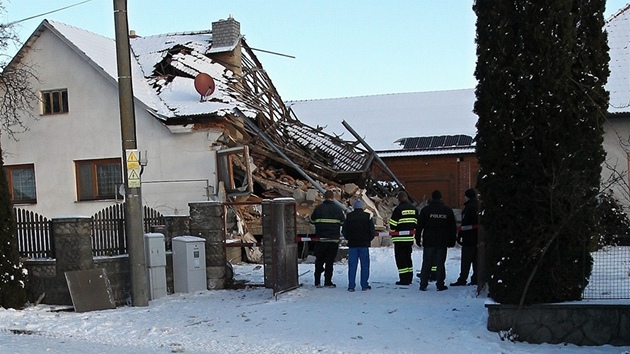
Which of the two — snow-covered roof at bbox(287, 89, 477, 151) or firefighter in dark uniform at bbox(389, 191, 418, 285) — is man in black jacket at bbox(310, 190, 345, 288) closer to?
firefighter in dark uniform at bbox(389, 191, 418, 285)

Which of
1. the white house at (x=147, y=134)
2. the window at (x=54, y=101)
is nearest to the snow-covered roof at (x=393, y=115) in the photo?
the white house at (x=147, y=134)

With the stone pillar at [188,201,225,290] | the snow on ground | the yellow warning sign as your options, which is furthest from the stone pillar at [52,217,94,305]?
the stone pillar at [188,201,225,290]

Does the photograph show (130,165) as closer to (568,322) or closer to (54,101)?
(568,322)

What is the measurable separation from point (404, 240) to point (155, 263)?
4.76 metres

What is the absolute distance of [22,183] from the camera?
2042 cm

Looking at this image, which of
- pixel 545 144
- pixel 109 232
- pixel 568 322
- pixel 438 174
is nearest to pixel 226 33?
pixel 109 232

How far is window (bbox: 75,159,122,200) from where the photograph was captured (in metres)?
19.3

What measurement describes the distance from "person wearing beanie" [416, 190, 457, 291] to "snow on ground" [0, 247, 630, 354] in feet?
1.07

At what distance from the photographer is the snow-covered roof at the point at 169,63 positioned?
18.8 m

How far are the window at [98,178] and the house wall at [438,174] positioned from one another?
543 inches

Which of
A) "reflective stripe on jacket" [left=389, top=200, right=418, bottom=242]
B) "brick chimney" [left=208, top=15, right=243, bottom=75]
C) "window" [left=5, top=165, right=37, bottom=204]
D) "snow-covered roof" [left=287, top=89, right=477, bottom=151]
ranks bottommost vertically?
"reflective stripe on jacket" [left=389, top=200, right=418, bottom=242]

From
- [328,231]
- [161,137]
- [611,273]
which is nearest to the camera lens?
[611,273]

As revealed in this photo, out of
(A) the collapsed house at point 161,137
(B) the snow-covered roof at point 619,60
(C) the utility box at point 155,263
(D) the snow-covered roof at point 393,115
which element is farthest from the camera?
(D) the snow-covered roof at point 393,115

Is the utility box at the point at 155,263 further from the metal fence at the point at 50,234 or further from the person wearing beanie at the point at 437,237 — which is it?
the person wearing beanie at the point at 437,237
